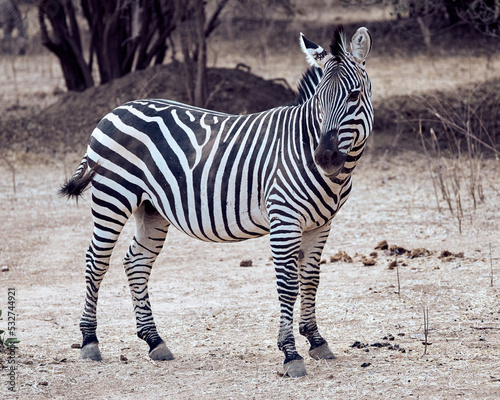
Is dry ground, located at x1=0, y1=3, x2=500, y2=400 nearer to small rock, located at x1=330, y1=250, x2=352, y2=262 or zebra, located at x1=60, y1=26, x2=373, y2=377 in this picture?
small rock, located at x1=330, y1=250, x2=352, y2=262

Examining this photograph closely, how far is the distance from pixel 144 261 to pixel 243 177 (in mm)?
1056

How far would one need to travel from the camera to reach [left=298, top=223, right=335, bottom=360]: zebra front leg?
471 cm

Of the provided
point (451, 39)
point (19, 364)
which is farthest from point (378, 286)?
point (451, 39)

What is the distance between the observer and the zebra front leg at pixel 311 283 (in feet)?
15.4

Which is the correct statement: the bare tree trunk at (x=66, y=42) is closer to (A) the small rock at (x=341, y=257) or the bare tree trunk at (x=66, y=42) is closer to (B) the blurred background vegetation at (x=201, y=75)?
(B) the blurred background vegetation at (x=201, y=75)

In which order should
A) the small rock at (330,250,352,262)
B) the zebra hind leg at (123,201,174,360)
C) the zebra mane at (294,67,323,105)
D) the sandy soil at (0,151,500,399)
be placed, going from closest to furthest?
the sandy soil at (0,151,500,399) < the zebra mane at (294,67,323,105) < the zebra hind leg at (123,201,174,360) < the small rock at (330,250,352,262)

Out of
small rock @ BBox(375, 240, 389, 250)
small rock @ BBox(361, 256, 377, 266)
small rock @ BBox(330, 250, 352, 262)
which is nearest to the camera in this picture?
small rock @ BBox(361, 256, 377, 266)

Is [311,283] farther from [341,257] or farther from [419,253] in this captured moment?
[419,253]

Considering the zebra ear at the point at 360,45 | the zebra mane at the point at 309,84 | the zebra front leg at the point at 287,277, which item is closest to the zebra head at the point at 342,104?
the zebra ear at the point at 360,45

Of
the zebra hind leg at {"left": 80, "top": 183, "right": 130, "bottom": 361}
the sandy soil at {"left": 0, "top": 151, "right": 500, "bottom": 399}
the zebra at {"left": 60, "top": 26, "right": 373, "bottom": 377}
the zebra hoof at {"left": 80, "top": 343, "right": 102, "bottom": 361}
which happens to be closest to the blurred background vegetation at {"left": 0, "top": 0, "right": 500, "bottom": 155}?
the sandy soil at {"left": 0, "top": 151, "right": 500, "bottom": 399}

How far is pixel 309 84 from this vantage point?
4672mm

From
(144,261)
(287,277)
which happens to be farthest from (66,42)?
(287,277)

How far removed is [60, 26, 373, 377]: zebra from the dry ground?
1.04 feet

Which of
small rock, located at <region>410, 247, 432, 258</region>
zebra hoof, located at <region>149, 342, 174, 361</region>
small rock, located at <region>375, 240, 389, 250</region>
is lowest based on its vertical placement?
zebra hoof, located at <region>149, 342, 174, 361</region>
